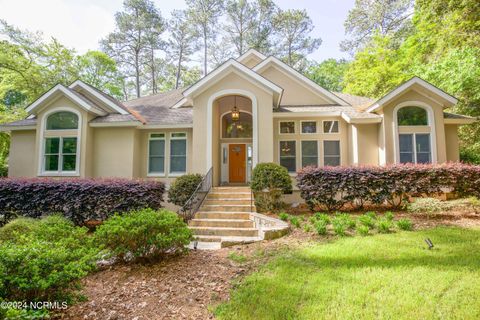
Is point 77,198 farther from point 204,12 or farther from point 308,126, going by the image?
point 204,12

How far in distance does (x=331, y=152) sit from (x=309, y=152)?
1078 millimetres

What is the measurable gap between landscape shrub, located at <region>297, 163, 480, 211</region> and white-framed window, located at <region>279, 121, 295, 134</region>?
3886mm

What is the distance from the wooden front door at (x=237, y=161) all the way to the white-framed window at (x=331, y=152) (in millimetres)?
4027

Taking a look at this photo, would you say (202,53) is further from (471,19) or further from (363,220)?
(363,220)

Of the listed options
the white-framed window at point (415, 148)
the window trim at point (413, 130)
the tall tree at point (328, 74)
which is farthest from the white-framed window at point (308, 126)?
the tall tree at point (328, 74)

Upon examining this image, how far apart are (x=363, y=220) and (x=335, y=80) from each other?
94.7 feet

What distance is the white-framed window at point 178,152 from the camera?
12883 millimetres

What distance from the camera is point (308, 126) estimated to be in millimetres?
13117

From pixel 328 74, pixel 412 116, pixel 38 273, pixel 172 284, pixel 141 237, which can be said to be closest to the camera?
pixel 38 273

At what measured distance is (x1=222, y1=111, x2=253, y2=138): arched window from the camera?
45.1 ft

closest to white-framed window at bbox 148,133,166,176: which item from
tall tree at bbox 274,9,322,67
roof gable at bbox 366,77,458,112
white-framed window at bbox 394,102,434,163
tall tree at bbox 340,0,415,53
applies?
roof gable at bbox 366,77,458,112

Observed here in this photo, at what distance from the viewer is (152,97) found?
17.8m

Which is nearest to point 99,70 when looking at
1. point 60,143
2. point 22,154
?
point 22,154

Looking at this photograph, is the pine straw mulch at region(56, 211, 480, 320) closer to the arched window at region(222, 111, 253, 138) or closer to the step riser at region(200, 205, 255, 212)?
the step riser at region(200, 205, 255, 212)
